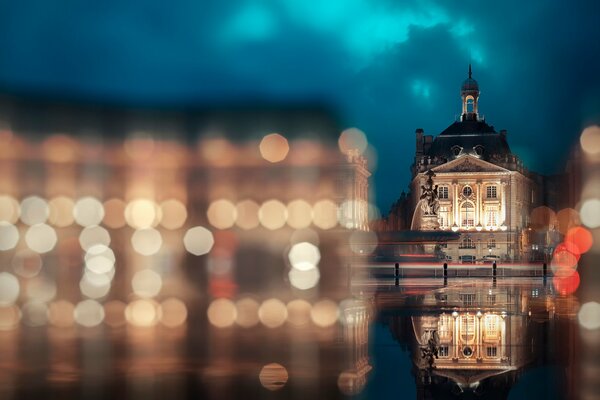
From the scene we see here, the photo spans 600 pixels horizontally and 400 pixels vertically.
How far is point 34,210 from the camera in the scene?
179ft

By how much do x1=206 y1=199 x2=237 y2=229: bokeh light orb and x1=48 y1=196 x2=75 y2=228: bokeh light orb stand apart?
10345mm

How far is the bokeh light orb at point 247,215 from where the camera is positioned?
46.5 meters

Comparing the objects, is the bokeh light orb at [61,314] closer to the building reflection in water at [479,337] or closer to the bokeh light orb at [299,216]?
the building reflection in water at [479,337]

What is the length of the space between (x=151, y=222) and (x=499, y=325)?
39104 mm

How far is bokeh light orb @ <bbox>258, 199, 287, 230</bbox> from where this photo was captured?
41.8 m

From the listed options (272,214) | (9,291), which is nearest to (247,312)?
(9,291)

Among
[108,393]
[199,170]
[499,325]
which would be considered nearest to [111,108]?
[199,170]

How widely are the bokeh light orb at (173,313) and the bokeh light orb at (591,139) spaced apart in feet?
169

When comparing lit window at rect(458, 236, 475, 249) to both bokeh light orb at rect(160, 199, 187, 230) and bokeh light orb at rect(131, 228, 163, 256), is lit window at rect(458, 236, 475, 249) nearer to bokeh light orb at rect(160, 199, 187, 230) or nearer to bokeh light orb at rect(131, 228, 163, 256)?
bokeh light orb at rect(160, 199, 187, 230)

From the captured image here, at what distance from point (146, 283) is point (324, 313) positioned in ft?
42.4

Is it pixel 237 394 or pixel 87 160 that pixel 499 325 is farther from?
pixel 87 160

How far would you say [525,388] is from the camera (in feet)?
29.6

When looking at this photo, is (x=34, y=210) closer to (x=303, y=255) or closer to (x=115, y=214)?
(x=115, y=214)

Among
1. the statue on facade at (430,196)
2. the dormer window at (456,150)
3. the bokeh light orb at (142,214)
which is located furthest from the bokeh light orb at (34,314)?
the dormer window at (456,150)
